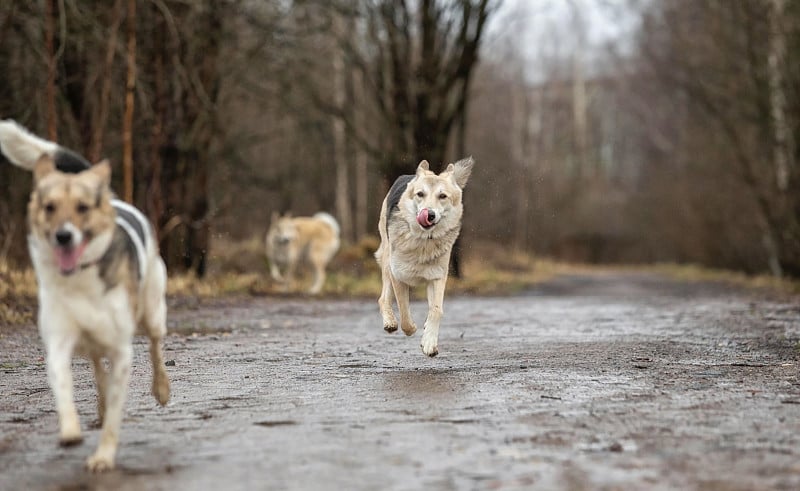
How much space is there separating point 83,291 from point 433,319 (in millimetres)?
4260

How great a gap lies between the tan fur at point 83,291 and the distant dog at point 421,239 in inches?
162

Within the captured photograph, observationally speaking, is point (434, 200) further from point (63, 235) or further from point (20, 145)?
point (63, 235)

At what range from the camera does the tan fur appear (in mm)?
5066

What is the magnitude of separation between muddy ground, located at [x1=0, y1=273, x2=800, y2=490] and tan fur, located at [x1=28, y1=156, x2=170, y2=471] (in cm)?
28

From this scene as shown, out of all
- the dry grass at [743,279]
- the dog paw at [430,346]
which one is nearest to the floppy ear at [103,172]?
the dog paw at [430,346]

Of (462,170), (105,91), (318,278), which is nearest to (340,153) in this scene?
(318,278)

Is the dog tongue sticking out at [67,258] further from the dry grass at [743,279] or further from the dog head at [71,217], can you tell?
the dry grass at [743,279]

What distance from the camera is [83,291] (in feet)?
16.9

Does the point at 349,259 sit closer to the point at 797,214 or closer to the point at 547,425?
the point at 797,214

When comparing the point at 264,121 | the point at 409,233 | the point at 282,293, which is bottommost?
the point at 282,293

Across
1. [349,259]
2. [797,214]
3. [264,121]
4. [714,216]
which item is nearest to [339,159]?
[264,121]

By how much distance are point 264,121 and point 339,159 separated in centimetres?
293

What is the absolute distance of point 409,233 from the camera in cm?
955

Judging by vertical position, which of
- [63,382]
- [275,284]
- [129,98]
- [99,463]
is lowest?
[275,284]
